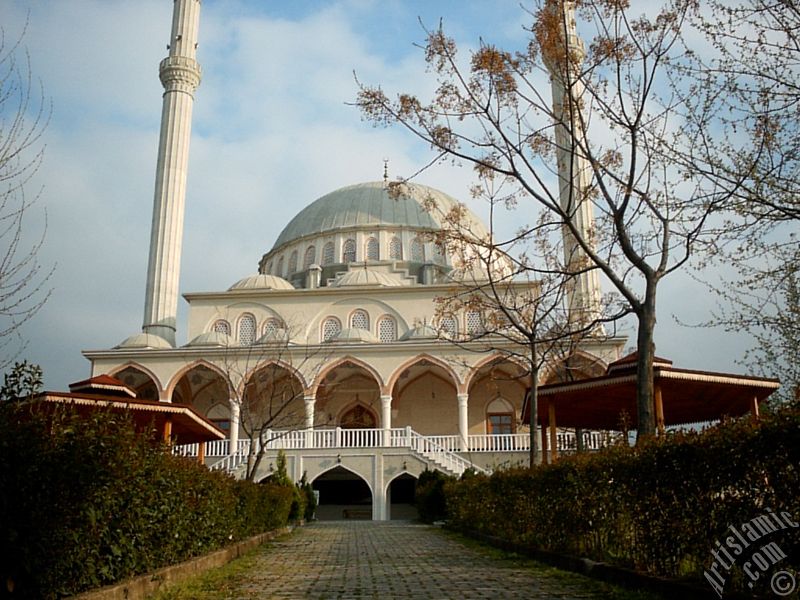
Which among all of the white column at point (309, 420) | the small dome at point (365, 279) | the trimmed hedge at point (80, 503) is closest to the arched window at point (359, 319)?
the small dome at point (365, 279)

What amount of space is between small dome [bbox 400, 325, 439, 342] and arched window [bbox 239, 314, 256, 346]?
6.71 meters

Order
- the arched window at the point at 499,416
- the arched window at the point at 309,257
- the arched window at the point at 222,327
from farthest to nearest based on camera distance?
the arched window at the point at 309,257 → the arched window at the point at 222,327 → the arched window at the point at 499,416

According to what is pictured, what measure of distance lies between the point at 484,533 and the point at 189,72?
88.4 ft

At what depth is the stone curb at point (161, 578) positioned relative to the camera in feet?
15.2

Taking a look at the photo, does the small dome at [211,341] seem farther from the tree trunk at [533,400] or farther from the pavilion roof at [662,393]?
the tree trunk at [533,400]

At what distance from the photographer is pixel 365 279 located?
31891 mm

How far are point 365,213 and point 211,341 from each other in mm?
12568

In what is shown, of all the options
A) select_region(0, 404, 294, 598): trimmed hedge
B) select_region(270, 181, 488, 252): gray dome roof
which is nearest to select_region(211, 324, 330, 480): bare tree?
select_region(270, 181, 488, 252): gray dome roof

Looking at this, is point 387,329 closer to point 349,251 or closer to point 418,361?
point 418,361

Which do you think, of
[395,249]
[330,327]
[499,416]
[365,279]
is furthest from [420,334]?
[395,249]

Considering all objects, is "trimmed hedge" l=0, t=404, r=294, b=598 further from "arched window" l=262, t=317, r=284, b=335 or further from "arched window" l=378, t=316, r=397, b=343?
"arched window" l=262, t=317, r=284, b=335

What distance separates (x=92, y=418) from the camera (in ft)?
16.8

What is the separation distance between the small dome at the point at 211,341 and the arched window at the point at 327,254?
886 cm

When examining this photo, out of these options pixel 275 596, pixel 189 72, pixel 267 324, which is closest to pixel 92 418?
pixel 275 596
